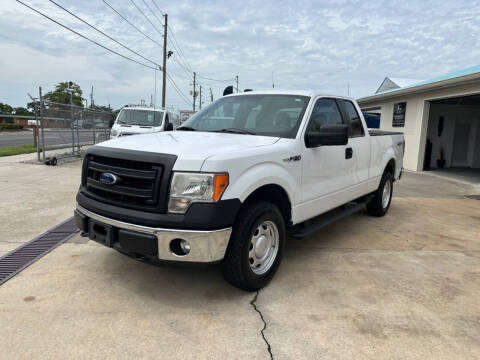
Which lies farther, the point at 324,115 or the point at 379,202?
the point at 379,202

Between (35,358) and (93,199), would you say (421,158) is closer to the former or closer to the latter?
(93,199)

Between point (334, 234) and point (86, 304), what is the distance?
3430 millimetres

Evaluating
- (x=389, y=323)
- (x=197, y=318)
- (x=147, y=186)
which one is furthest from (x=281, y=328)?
(x=147, y=186)

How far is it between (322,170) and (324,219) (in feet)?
2.29

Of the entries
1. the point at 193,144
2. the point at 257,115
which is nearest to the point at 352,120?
the point at 257,115

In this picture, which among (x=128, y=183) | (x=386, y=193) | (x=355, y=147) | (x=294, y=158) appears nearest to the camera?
(x=128, y=183)

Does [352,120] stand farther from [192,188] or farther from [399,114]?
[399,114]

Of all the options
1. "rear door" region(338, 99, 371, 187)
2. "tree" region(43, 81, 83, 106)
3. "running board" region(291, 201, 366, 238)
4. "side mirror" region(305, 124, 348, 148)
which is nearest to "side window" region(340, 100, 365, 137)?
"rear door" region(338, 99, 371, 187)

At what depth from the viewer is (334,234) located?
17.1 feet

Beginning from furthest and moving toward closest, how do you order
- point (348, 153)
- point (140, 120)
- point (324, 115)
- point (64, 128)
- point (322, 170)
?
point (140, 120) → point (64, 128) → point (348, 153) → point (324, 115) → point (322, 170)

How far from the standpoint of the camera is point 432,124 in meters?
14.8

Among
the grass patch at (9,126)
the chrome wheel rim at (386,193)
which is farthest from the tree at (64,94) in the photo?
the chrome wheel rim at (386,193)

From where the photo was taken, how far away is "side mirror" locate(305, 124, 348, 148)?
3594 millimetres

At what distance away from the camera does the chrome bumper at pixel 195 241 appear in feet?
9.05
